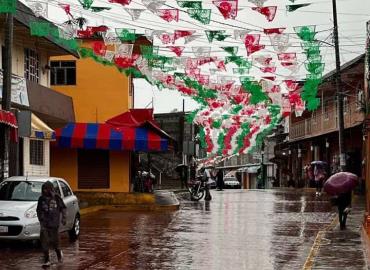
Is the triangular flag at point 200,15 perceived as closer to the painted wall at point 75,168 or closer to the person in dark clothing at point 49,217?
the person in dark clothing at point 49,217

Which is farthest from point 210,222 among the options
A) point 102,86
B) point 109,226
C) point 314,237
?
→ point 102,86

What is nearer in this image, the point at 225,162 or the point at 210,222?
the point at 210,222

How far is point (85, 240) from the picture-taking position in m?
16.9

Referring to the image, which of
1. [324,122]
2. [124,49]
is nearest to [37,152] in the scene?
[124,49]

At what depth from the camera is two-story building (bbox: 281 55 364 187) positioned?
3903 centimetres

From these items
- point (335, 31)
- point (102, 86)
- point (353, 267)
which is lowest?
point (353, 267)

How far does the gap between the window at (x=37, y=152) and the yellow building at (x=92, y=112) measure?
4174mm

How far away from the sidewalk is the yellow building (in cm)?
1353

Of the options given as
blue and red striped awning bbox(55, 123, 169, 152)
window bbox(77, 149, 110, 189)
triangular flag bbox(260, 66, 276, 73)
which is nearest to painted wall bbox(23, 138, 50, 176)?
blue and red striped awning bbox(55, 123, 169, 152)

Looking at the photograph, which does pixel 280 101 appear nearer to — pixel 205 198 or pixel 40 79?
pixel 205 198

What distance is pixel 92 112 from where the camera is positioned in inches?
1287

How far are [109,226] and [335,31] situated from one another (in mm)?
16164

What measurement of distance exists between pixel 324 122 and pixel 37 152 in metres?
26.2

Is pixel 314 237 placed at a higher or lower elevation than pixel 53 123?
lower
